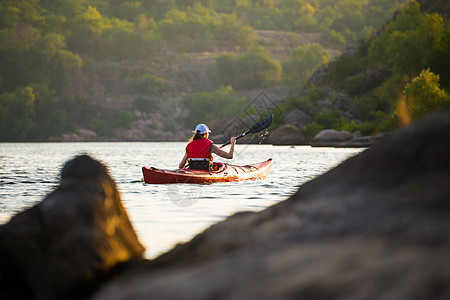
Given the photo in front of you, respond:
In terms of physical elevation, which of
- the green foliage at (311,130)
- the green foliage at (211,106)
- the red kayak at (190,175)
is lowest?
the red kayak at (190,175)

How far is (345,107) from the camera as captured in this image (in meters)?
54.5

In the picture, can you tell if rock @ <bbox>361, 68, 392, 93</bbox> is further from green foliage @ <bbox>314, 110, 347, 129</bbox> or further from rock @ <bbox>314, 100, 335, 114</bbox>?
green foliage @ <bbox>314, 110, 347, 129</bbox>

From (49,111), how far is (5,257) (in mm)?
89252

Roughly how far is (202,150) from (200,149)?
0.05 metres

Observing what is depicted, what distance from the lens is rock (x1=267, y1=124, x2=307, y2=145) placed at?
2029 inches

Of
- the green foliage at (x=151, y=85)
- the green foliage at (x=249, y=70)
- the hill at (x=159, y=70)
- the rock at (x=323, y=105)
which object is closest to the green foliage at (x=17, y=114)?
the hill at (x=159, y=70)

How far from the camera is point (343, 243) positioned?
3086mm

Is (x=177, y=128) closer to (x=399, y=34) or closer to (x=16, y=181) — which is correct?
(x=399, y=34)

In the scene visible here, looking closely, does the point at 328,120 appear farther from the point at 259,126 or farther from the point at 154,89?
the point at 154,89

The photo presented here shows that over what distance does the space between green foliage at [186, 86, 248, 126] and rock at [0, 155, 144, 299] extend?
301 feet

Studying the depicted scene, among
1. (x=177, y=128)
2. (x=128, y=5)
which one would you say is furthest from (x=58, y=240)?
(x=128, y=5)

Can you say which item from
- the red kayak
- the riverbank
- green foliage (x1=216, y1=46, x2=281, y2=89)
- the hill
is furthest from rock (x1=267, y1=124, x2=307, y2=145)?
green foliage (x1=216, y1=46, x2=281, y2=89)

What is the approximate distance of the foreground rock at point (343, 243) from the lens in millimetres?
2658

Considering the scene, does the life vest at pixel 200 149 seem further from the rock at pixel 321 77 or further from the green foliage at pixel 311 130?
the rock at pixel 321 77
